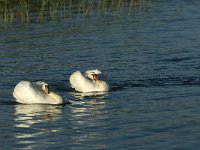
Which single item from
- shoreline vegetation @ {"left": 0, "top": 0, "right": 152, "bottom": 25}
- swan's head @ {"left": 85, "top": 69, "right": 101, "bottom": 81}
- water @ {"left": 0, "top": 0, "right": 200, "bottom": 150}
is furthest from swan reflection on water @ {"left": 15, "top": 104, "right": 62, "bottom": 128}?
shoreline vegetation @ {"left": 0, "top": 0, "right": 152, "bottom": 25}

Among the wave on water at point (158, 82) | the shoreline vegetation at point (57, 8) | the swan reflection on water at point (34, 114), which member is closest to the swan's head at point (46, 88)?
the swan reflection on water at point (34, 114)

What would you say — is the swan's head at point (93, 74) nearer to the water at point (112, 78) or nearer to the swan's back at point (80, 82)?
the swan's back at point (80, 82)

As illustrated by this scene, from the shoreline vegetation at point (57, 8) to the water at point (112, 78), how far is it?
1.30 meters

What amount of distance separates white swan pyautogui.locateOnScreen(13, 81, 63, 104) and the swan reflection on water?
171mm

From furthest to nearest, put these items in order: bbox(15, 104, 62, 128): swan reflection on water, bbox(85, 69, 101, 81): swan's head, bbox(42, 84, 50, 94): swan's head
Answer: bbox(85, 69, 101, 81): swan's head < bbox(42, 84, 50, 94): swan's head < bbox(15, 104, 62, 128): swan reflection on water

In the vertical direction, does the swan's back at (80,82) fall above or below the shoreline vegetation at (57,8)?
below

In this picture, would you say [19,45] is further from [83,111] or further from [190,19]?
[83,111]

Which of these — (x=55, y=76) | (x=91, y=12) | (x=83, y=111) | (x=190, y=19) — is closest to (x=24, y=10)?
(x=91, y=12)

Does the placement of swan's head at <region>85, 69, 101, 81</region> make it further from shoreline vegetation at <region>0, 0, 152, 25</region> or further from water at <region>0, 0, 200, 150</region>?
shoreline vegetation at <region>0, 0, 152, 25</region>

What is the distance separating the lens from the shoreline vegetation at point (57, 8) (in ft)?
139

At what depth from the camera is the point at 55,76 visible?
26922 mm

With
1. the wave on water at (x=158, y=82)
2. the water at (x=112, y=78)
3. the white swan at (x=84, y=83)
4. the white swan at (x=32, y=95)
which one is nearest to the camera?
the water at (x=112, y=78)

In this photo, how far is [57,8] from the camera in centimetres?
4550

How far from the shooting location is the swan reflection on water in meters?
20.4
